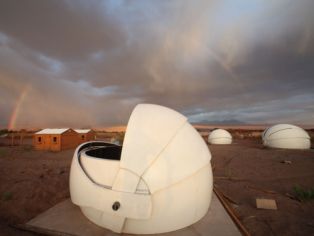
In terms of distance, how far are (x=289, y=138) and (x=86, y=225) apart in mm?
22459

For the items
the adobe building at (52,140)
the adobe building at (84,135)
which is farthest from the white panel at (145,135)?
the adobe building at (84,135)

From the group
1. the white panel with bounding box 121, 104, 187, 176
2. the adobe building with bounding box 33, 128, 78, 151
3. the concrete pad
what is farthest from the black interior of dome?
the adobe building with bounding box 33, 128, 78, 151

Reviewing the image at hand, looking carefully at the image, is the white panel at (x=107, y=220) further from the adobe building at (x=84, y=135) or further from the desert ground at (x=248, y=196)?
the adobe building at (x=84, y=135)

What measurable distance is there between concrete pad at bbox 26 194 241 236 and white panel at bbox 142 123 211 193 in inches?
46.6

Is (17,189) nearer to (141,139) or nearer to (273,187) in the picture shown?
(141,139)

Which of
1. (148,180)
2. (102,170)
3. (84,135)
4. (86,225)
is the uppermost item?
(84,135)

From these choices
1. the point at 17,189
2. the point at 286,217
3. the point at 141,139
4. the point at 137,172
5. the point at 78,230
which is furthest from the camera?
the point at 17,189

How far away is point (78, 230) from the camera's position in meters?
4.11

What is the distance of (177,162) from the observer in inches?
150

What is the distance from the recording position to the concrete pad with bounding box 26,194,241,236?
158 inches

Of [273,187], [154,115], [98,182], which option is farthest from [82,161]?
[273,187]

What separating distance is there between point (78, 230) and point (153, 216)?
1689mm

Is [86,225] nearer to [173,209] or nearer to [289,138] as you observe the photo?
[173,209]

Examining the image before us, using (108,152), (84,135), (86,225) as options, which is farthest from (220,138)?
(86,225)
